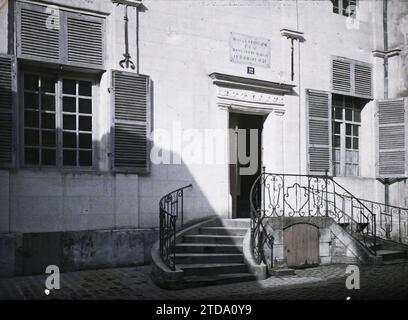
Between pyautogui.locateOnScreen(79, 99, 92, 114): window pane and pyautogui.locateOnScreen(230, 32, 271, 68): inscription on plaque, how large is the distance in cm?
308

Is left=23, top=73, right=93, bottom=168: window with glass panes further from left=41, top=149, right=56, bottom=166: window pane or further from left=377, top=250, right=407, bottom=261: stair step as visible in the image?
left=377, top=250, right=407, bottom=261: stair step

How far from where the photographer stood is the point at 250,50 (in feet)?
32.2

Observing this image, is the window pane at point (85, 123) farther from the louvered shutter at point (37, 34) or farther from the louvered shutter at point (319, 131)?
the louvered shutter at point (319, 131)

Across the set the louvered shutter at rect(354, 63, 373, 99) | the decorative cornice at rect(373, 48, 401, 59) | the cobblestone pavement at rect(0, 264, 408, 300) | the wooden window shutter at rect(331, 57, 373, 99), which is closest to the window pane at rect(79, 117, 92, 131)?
the cobblestone pavement at rect(0, 264, 408, 300)

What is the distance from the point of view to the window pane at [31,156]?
7.85 metres

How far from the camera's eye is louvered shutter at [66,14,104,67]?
8070 mm

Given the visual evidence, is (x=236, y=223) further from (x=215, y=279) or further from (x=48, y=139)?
(x=48, y=139)

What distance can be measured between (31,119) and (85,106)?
3.22ft

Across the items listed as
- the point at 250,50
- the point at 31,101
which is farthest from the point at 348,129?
the point at 31,101

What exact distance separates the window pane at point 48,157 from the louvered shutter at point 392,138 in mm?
7604
